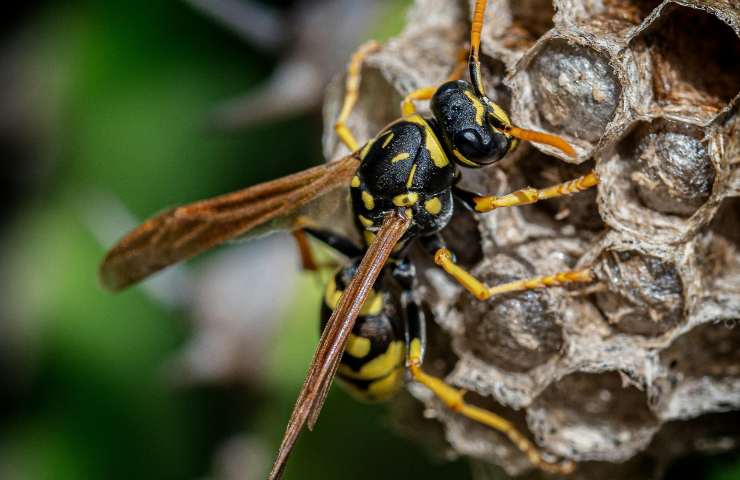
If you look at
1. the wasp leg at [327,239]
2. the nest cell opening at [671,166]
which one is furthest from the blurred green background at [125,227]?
the nest cell opening at [671,166]

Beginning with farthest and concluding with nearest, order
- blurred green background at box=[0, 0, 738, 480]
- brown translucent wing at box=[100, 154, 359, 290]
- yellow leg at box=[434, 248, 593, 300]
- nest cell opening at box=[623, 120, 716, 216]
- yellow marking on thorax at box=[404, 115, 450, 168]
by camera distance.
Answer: blurred green background at box=[0, 0, 738, 480] < brown translucent wing at box=[100, 154, 359, 290] < yellow marking on thorax at box=[404, 115, 450, 168] < yellow leg at box=[434, 248, 593, 300] < nest cell opening at box=[623, 120, 716, 216]

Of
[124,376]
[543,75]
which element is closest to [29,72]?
[124,376]

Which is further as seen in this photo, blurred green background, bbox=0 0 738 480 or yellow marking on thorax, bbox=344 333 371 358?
blurred green background, bbox=0 0 738 480

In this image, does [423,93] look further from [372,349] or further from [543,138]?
[372,349]

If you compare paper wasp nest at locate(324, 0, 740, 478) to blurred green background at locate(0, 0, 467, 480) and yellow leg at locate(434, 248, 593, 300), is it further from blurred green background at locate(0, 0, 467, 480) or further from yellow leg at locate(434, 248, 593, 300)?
blurred green background at locate(0, 0, 467, 480)

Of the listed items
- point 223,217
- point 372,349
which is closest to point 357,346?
point 372,349

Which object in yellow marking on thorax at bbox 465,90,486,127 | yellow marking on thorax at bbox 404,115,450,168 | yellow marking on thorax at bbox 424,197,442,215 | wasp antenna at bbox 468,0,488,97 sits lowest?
yellow marking on thorax at bbox 424,197,442,215

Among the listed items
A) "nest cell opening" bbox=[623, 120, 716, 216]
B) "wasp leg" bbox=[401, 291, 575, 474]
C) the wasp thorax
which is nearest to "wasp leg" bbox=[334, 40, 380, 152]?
the wasp thorax
